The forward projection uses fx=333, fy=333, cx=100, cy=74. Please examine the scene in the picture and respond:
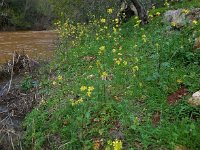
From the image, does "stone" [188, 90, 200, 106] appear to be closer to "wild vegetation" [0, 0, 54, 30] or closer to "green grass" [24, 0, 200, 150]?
"green grass" [24, 0, 200, 150]

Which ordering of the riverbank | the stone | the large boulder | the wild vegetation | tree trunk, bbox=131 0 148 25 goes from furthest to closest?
the wild vegetation → tree trunk, bbox=131 0 148 25 → the large boulder → the riverbank → the stone

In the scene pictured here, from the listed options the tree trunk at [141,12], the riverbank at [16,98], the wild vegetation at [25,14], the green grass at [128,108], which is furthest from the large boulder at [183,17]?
the wild vegetation at [25,14]

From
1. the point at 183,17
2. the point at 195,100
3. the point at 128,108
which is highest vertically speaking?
the point at 183,17

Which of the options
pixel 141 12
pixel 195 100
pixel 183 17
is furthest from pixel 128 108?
pixel 141 12

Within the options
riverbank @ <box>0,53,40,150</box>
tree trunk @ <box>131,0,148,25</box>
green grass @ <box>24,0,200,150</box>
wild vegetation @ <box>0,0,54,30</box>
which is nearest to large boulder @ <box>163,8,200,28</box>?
green grass @ <box>24,0,200,150</box>

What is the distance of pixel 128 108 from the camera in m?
5.04

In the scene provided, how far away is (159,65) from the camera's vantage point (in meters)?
5.60

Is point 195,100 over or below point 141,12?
below

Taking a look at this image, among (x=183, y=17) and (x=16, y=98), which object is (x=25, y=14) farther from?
(x=16, y=98)

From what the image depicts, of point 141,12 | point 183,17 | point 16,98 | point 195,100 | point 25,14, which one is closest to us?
point 195,100

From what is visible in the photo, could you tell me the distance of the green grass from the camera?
14.1ft

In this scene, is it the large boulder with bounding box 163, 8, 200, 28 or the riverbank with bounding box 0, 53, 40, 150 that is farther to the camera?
the large boulder with bounding box 163, 8, 200, 28

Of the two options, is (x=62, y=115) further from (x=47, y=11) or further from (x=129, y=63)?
(x=47, y=11)

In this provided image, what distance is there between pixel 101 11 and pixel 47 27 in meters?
19.4
